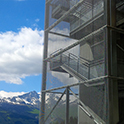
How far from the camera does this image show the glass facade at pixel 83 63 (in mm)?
13859

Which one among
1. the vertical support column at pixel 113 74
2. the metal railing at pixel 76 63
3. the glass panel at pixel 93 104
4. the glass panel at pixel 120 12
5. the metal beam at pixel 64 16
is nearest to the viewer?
the vertical support column at pixel 113 74

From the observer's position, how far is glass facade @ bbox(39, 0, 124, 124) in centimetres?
1386

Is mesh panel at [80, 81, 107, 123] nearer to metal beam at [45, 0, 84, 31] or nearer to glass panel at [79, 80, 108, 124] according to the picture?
glass panel at [79, 80, 108, 124]

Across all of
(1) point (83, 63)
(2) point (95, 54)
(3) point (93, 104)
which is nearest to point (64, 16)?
(1) point (83, 63)

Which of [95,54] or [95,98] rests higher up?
[95,54]

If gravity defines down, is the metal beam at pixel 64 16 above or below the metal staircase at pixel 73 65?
above

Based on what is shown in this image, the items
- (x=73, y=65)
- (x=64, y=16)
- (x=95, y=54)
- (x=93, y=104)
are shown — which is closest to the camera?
(x=93, y=104)

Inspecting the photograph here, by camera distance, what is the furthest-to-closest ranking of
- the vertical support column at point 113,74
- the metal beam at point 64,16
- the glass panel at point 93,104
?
the metal beam at point 64,16 < the glass panel at point 93,104 < the vertical support column at point 113,74

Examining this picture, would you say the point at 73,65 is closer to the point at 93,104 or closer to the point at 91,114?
the point at 93,104

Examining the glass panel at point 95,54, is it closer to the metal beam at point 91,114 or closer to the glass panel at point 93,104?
the glass panel at point 93,104

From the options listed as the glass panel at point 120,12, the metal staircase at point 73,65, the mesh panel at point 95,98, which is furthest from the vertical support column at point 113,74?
the metal staircase at point 73,65

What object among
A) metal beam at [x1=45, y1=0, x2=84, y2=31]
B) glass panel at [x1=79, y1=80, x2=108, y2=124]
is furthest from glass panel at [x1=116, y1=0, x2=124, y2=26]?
glass panel at [x1=79, y1=80, x2=108, y2=124]

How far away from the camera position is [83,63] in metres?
16.2

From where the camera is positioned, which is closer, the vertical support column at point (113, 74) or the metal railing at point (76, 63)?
the vertical support column at point (113, 74)
